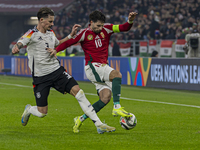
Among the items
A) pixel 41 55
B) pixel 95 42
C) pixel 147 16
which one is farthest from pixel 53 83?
pixel 147 16

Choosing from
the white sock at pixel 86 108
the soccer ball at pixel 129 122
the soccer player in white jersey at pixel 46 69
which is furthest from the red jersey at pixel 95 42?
the soccer ball at pixel 129 122

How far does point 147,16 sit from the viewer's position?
28312mm

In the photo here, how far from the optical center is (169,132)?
6.62 m

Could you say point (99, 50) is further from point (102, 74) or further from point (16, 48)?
point (16, 48)

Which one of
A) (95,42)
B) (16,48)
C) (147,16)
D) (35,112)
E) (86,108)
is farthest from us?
(147,16)

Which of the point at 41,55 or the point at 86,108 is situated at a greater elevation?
the point at 41,55

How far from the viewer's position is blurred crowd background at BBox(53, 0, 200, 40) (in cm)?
2381

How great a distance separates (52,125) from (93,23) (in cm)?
A: 199

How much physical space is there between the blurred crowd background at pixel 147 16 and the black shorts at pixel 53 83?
530 inches

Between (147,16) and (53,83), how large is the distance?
2258 centimetres

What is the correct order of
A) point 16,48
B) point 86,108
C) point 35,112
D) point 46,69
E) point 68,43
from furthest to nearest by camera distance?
point 68,43
point 35,112
point 46,69
point 86,108
point 16,48

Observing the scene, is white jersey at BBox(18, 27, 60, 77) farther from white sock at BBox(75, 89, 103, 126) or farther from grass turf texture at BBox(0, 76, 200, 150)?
grass turf texture at BBox(0, 76, 200, 150)

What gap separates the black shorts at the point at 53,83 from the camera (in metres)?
6.38

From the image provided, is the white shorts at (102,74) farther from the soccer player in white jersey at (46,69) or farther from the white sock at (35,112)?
the white sock at (35,112)
